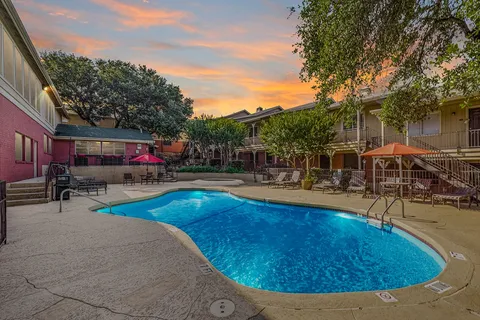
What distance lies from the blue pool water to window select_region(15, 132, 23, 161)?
18.4 feet

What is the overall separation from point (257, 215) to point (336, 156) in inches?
556

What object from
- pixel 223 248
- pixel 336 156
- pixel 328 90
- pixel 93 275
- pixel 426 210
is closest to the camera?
pixel 93 275

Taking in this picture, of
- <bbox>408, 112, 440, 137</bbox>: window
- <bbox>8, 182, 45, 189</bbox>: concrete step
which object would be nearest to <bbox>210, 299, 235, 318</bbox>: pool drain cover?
<bbox>8, 182, 45, 189</bbox>: concrete step

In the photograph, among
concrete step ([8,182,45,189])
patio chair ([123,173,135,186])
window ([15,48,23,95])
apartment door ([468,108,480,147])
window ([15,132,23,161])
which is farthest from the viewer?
patio chair ([123,173,135,186])

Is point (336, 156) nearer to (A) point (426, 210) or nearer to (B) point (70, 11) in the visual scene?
(A) point (426, 210)

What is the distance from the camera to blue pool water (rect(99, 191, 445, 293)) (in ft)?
15.8

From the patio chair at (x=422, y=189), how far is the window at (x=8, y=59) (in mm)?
17649

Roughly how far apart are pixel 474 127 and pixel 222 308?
1706 cm

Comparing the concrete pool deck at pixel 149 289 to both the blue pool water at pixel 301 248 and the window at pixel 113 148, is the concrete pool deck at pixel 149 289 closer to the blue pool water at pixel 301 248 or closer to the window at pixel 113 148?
the blue pool water at pixel 301 248

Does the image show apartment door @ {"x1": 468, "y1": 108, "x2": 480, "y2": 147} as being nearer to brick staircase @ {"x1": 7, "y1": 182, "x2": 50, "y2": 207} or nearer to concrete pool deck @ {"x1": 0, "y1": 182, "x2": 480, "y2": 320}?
concrete pool deck @ {"x1": 0, "y1": 182, "x2": 480, "y2": 320}

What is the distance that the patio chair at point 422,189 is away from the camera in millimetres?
10638

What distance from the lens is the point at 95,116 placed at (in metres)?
30.3

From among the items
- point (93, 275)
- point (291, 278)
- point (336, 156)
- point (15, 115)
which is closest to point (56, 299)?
point (93, 275)

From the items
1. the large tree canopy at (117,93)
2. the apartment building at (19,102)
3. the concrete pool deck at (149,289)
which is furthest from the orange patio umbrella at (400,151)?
the large tree canopy at (117,93)
